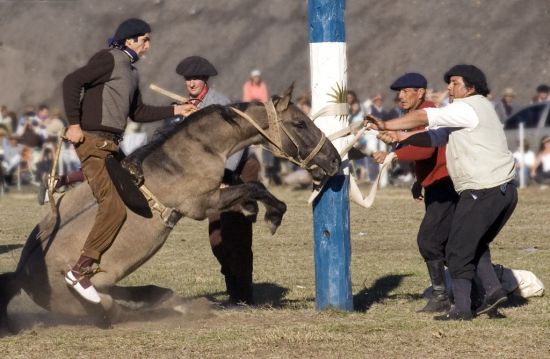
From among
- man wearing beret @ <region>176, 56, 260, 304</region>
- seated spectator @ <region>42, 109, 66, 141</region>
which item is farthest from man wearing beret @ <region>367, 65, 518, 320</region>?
seated spectator @ <region>42, 109, 66, 141</region>

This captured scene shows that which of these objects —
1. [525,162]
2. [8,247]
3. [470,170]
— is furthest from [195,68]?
[525,162]

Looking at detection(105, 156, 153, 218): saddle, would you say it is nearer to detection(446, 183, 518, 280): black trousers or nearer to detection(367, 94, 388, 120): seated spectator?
detection(446, 183, 518, 280): black trousers

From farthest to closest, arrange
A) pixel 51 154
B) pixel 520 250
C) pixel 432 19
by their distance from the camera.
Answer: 1. pixel 432 19
2. pixel 51 154
3. pixel 520 250

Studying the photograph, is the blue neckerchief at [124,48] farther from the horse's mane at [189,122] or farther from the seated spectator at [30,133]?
the seated spectator at [30,133]

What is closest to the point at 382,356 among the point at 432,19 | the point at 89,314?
the point at 89,314

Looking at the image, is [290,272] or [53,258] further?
[290,272]

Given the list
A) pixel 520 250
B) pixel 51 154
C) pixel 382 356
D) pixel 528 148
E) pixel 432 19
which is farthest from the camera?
pixel 432 19

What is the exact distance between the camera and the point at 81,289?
10469mm

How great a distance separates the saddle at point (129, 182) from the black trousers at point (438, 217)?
2322mm

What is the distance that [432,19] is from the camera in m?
43.2

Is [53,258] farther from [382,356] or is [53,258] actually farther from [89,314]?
[382,356]

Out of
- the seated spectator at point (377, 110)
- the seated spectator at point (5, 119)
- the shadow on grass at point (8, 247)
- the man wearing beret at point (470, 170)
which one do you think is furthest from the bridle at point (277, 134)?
the seated spectator at point (5, 119)

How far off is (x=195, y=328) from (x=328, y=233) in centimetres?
134

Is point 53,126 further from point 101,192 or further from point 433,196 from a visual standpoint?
point 101,192
